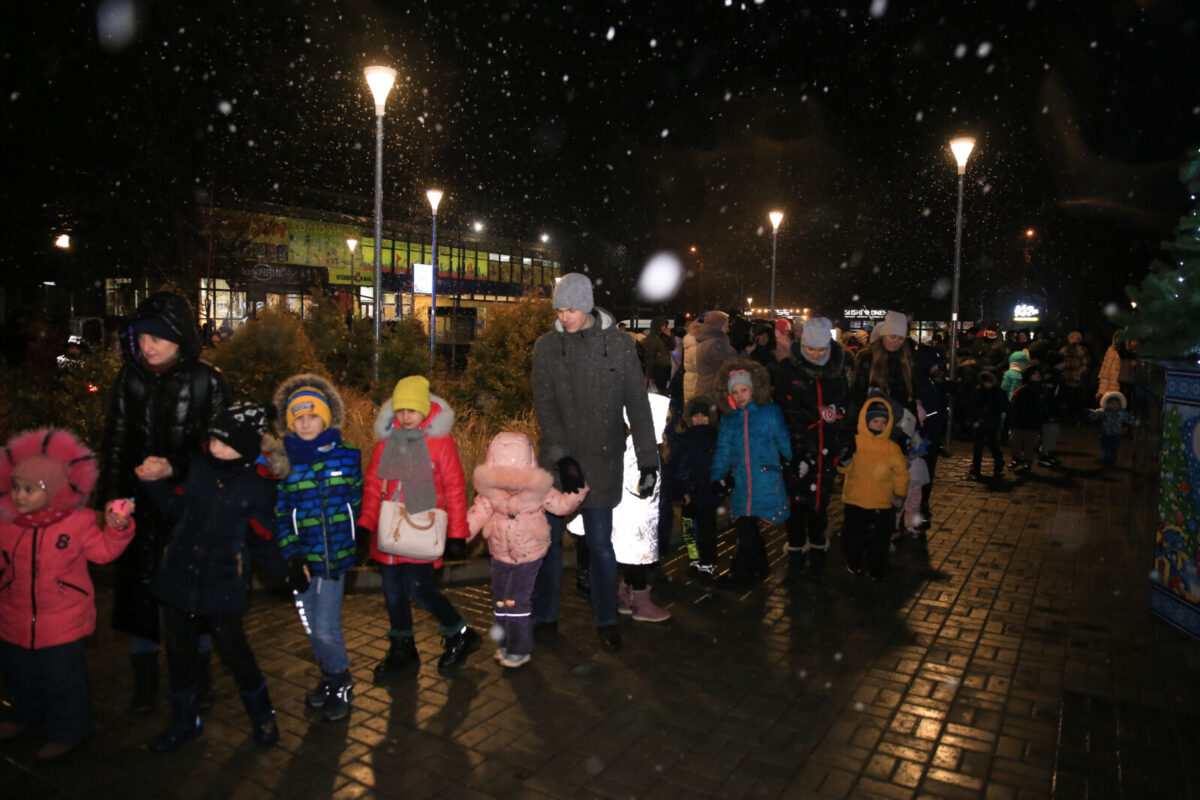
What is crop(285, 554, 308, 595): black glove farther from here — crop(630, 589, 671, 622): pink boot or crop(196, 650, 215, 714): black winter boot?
crop(630, 589, 671, 622): pink boot

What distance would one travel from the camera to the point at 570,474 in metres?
4.82

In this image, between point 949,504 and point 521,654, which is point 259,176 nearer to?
point 949,504

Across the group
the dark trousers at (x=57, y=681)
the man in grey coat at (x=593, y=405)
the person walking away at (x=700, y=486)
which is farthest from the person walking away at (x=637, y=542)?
the dark trousers at (x=57, y=681)

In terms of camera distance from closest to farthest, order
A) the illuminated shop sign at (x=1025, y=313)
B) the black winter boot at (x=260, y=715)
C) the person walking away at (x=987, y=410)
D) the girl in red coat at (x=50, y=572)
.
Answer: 1. the girl in red coat at (x=50, y=572)
2. the black winter boot at (x=260, y=715)
3. the person walking away at (x=987, y=410)
4. the illuminated shop sign at (x=1025, y=313)

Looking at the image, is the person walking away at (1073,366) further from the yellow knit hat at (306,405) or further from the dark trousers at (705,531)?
the yellow knit hat at (306,405)

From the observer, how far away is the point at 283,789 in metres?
3.60

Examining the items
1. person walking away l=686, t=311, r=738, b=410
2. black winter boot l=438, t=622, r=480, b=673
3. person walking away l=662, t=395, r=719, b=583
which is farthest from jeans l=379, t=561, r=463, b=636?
person walking away l=686, t=311, r=738, b=410

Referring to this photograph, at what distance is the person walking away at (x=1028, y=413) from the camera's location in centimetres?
1166

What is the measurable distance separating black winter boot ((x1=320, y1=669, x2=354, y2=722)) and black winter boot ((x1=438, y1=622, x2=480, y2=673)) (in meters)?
0.63

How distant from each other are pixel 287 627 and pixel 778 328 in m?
8.32

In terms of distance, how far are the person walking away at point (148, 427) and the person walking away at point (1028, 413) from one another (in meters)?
10.6

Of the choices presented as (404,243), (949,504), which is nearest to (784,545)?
(949,504)

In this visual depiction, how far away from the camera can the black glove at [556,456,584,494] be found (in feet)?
15.8

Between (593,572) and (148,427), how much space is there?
2590mm
